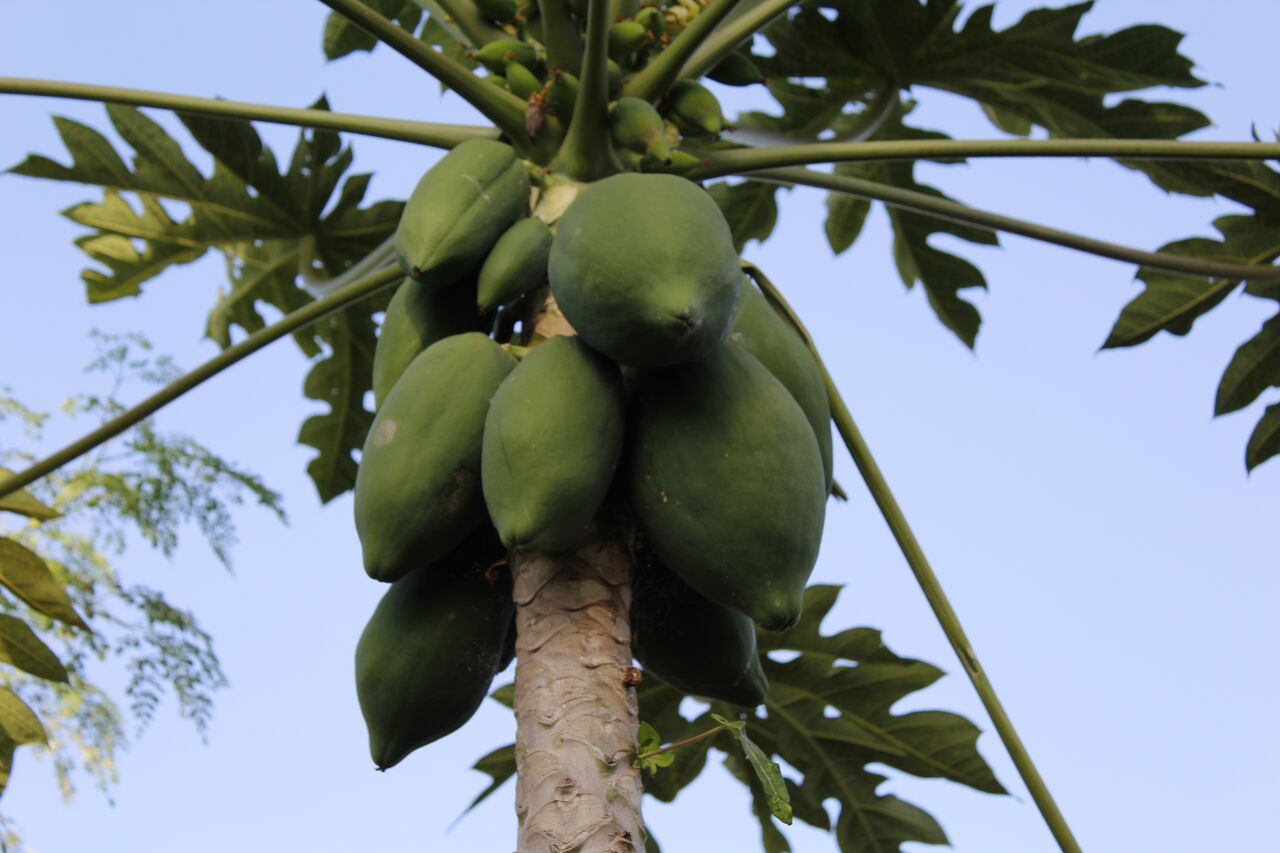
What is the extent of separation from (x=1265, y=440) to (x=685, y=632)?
5.95 ft

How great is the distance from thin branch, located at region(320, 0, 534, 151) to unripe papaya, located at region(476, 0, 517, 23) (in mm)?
187

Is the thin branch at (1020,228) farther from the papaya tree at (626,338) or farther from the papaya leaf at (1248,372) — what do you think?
the papaya leaf at (1248,372)

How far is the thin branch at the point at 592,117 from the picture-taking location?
6.11 ft

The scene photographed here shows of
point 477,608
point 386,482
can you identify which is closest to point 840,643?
point 477,608

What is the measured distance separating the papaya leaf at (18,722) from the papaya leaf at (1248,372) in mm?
2501

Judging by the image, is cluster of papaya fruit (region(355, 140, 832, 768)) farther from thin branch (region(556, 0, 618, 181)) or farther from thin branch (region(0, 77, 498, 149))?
thin branch (region(0, 77, 498, 149))

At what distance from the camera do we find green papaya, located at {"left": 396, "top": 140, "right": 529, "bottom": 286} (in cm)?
178

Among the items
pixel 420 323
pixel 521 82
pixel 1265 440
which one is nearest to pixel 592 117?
pixel 521 82

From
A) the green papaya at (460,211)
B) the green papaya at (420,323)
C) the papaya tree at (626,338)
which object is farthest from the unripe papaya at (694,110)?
the green papaya at (420,323)

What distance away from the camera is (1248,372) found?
115 inches

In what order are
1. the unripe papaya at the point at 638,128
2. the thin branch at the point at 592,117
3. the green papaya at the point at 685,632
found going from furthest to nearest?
the unripe papaya at the point at 638,128 < the thin branch at the point at 592,117 < the green papaya at the point at 685,632

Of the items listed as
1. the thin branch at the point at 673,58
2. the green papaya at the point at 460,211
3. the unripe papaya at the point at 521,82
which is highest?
the unripe papaya at the point at 521,82

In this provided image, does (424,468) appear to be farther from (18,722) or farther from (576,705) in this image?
(18,722)

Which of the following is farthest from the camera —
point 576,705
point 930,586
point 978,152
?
point 978,152
